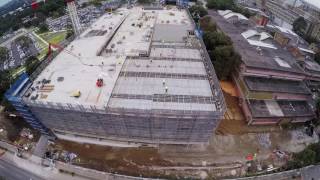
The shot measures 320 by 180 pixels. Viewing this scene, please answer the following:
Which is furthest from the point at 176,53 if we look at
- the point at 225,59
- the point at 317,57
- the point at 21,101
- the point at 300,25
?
the point at 300,25

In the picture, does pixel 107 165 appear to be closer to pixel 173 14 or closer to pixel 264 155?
pixel 264 155

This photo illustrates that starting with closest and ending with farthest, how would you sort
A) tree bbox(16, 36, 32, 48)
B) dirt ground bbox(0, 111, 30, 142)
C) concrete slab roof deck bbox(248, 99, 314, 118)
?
1. dirt ground bbox(0, 111, 30, 142)
2. concrete slab roof deck bbox(248, 99, 314, 118)
3. tree bbox(16, 36, 32, 48)

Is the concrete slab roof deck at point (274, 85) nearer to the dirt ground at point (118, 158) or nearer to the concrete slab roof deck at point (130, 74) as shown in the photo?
the concrete slab roof deck at point (130, 74)

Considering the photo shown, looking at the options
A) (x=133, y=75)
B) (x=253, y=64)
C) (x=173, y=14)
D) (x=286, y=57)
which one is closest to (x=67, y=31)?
(x=173, y=14)

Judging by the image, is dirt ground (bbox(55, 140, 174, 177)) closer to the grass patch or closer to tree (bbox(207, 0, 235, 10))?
the grass patch

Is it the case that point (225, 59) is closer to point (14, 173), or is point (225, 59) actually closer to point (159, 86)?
point (159, 86)

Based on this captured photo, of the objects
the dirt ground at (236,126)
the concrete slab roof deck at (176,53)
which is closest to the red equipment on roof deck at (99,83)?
the concrete slab roof deck at (176,53)

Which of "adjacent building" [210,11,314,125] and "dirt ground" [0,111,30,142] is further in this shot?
"adjacent building" [210,11,314,125]

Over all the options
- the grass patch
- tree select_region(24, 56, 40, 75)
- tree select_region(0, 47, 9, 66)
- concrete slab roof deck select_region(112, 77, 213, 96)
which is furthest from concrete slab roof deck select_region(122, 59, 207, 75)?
tree select_region(0, 47, 9, 66)
